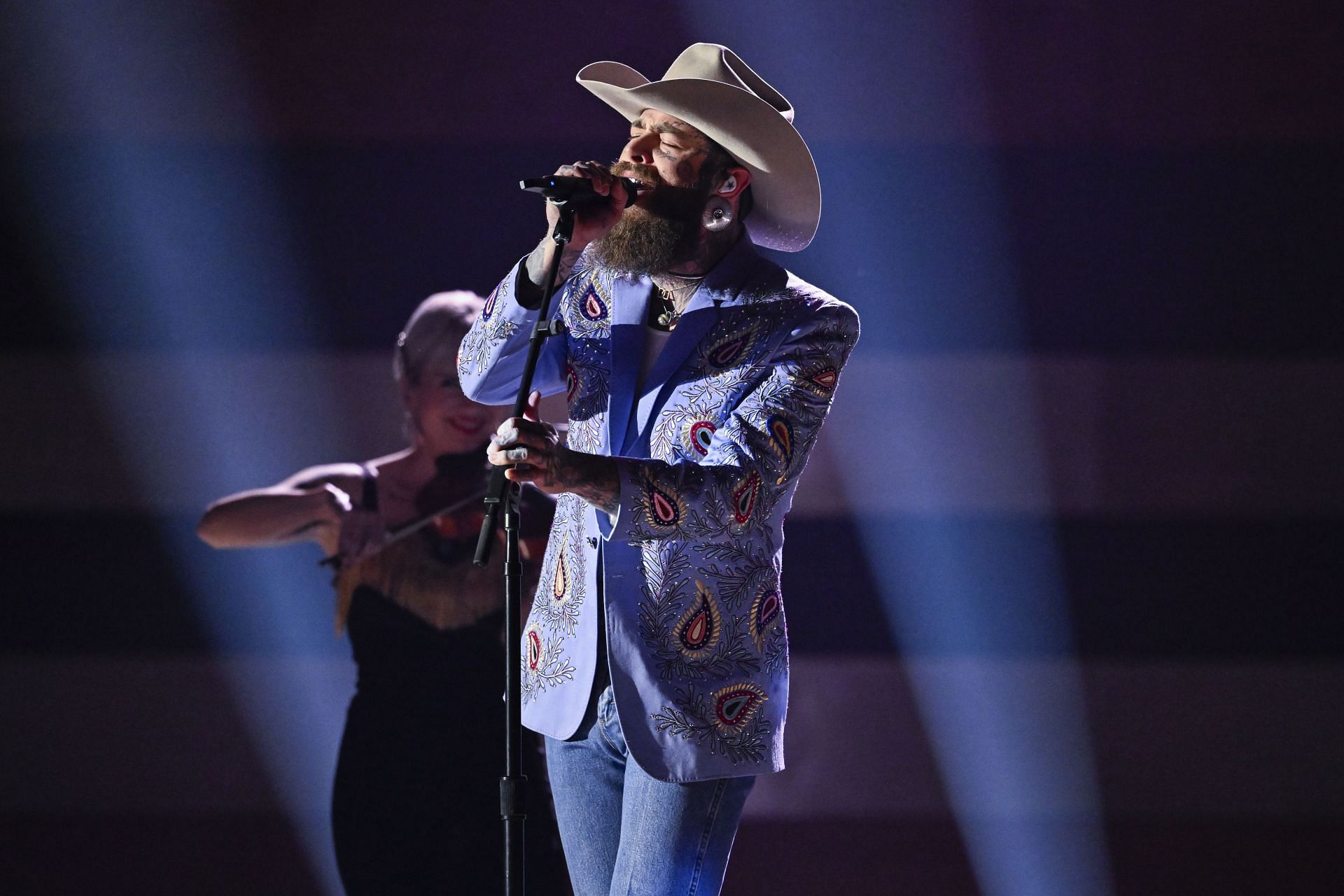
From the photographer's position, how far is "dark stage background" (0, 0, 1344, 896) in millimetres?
2961

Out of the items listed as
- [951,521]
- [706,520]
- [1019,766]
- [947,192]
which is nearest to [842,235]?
[947,192]

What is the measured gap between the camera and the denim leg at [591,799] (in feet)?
4.80

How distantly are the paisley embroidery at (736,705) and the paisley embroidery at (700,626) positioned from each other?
53 millimetres

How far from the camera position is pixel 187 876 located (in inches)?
118

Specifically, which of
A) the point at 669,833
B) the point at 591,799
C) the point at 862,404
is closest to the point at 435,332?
the point at 862,404

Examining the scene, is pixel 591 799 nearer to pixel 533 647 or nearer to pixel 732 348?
pixel 533 647

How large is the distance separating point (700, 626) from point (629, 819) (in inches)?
9.4

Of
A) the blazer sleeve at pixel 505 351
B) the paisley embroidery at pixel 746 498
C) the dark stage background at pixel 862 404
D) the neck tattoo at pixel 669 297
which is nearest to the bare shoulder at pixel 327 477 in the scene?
the dark stage background at pixel 862 404

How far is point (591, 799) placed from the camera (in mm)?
1483

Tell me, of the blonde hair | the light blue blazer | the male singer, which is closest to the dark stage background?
the blonde hair

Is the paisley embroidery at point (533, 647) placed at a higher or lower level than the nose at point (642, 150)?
lower

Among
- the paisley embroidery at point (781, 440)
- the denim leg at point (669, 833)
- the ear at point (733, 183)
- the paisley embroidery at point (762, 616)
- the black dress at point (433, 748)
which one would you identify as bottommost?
the black dress at point (433, 748)

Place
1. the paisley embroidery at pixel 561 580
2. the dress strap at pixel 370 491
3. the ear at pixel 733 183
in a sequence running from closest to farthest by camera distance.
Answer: the paisley embroidery at pixel 561 580 → the ear at pixel 733 183 → the dress strap at pixel 370 491

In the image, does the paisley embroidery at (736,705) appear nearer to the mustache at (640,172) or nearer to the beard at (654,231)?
the beard at (654,231)
